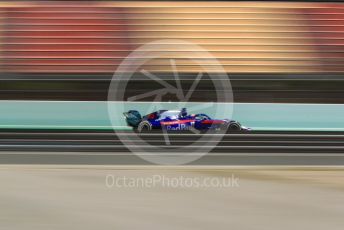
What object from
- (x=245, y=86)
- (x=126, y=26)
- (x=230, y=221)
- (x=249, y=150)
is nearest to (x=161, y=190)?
(x=230, y=221)

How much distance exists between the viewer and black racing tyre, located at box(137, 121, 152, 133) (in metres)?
7.17

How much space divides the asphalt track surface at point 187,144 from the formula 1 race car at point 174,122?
0.45ft

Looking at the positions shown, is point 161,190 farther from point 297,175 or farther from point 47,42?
point 47,42

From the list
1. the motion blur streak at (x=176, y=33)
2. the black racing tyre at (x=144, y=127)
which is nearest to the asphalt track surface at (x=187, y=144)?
the black racing tyre at (x=144, y=127)

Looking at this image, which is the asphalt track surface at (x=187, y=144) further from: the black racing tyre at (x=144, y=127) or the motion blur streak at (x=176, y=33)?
the motion blur streak at (x=176, y=33)

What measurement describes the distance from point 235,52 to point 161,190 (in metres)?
3.74

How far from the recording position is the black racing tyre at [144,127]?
7.17 m

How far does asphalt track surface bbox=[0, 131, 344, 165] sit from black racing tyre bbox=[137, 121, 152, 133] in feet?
0.31

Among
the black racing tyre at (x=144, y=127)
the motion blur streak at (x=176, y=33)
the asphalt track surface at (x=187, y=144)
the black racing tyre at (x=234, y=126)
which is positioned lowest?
the asphalt track surface at (x=187, y=144)

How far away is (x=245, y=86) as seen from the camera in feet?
26.0

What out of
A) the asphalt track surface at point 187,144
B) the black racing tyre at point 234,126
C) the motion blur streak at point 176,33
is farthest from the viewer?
the motion blur streak at point 176,33

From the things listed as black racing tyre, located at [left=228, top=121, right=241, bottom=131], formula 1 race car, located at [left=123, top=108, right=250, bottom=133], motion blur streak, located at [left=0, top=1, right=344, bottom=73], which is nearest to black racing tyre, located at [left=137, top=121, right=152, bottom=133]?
formula 1 race car, located at [left=123, top=108, right=250, bottom=133]

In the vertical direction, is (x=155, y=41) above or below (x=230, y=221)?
above

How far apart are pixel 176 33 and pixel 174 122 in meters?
1.72
